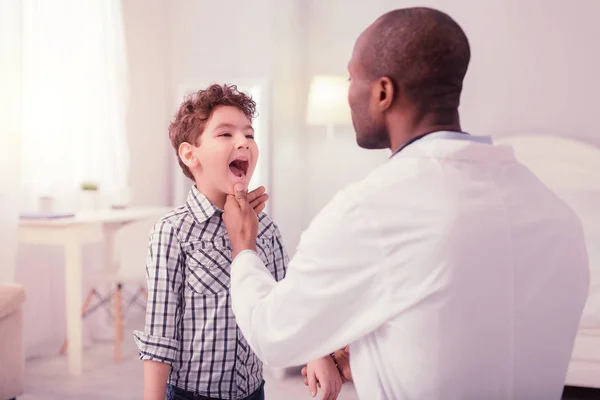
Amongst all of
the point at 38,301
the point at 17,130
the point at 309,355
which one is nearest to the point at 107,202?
the point at 38,301

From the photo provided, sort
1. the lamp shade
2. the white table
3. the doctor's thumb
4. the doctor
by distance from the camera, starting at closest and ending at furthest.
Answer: the doctor
the doctor's thumb
the white table
the lamp shade

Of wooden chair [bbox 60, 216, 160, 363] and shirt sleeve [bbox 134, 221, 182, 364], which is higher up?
shirt sleeve [bbox 134, 221, 182, 364]

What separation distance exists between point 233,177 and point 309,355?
1.50 feet

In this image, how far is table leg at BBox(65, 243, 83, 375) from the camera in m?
3.54

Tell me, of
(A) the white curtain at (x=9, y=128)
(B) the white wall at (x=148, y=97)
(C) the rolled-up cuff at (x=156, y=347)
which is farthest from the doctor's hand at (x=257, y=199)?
(B) the white wall at (x=148, y=97)

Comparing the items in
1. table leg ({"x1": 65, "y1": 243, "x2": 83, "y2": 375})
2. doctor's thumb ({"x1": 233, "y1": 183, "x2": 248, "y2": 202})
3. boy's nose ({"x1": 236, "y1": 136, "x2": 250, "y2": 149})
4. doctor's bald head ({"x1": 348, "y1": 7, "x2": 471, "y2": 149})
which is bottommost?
table leg ({"x1": 65, "y1": 243, "x2": 83, "y2": 375})

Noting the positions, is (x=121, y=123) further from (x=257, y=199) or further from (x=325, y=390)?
(x=325, y=390)

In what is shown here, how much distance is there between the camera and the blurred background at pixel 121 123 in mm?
3529

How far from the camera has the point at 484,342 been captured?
34.4 inches

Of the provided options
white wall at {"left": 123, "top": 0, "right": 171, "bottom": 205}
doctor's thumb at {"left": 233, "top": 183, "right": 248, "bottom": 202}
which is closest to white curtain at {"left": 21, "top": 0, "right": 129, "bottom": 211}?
white wall at {"left": 123, "top": 0, "right": 171, "bottom": 205}

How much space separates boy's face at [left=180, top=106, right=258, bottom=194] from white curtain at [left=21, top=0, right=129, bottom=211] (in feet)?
9.72

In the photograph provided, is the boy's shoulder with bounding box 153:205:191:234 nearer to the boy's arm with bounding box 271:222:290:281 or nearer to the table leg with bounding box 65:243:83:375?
the boy's arm with bounding box 271:222:290:281

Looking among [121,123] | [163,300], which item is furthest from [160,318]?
[121,123]

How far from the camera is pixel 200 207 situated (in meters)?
1.31
